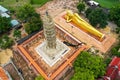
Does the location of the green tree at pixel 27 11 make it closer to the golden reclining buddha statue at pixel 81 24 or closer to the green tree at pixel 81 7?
the golden reclining buddha statue at pixel 81 24

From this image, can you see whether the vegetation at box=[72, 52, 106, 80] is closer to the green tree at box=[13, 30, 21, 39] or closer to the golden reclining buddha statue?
the golden reclining buddha statue

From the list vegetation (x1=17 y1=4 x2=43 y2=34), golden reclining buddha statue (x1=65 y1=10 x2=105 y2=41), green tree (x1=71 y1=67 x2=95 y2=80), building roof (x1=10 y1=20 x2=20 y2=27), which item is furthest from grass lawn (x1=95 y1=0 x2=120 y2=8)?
green tree (x1=71 y1=67 x2=95 y2=80)

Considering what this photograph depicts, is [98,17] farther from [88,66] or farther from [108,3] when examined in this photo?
[88,66]

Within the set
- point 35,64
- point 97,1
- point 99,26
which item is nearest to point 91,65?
point 35,64

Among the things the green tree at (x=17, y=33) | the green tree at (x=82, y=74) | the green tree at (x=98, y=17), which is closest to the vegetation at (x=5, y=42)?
the green tree at (x=17, y=33)

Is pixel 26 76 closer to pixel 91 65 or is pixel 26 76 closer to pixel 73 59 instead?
pixel 73 59
